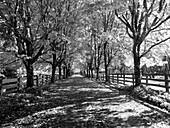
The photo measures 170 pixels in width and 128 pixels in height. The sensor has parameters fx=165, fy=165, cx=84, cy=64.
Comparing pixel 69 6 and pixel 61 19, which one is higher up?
pixel 69 6

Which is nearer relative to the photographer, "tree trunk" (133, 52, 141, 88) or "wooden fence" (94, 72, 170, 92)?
"wooden fence" (94, 72, 170, 92)

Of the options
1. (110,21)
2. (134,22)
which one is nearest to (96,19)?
(110,21)

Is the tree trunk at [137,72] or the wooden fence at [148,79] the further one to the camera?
the tree trunk at [137,72]

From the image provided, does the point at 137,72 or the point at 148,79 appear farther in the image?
the point at 148,79

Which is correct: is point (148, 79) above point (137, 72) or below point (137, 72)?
below

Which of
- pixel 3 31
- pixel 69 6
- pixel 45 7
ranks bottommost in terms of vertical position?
pixel 3 31

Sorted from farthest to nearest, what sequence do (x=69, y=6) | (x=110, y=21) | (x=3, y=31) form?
(x=110, y=21) → (x=69, y=6) → (x=3, y=31)

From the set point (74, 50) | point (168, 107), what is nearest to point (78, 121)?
point (168, 107)

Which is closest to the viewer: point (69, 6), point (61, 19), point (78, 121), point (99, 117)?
point (78, 121)

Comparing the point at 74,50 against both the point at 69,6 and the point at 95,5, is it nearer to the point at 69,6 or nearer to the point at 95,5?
the point at 69,6

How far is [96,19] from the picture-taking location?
79.5 feet

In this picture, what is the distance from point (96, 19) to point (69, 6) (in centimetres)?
871

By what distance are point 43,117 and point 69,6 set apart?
12.6m

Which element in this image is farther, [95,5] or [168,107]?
[95,5]
